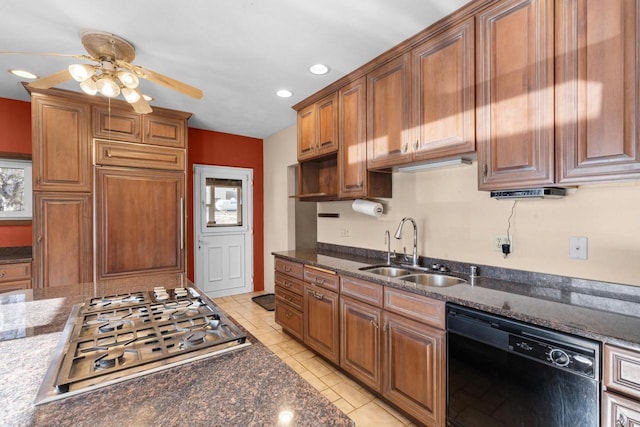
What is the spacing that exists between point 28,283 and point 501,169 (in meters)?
4.07

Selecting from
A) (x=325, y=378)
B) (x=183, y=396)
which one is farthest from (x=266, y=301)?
(x=183, y=396)

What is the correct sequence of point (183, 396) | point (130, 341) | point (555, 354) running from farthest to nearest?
point (555, 354) < point (130, 341) < point (183, 396)

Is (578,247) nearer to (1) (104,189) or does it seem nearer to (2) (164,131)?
(2) (164,131)

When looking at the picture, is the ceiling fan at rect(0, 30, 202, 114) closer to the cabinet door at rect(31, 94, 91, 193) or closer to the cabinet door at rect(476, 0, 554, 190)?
the cabinet door at rect(31, 94, 91, 193)

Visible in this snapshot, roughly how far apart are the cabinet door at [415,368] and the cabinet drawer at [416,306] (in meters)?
0.04

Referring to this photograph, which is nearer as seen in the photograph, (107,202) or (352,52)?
(352,52)

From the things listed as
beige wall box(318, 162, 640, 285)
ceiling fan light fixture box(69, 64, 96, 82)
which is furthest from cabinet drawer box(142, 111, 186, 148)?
beige wall box(318, 162, 640, 285)

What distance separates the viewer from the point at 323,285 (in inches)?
102

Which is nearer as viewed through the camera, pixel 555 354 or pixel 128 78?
pixel 555 354

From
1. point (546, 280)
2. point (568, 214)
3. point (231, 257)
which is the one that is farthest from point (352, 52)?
point (231, 257)

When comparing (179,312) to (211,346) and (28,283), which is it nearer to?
(211,346)

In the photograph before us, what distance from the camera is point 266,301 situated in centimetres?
448

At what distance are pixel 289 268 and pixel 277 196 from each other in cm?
183

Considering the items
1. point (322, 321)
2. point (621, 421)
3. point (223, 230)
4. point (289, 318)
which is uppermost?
point (223, 230)
